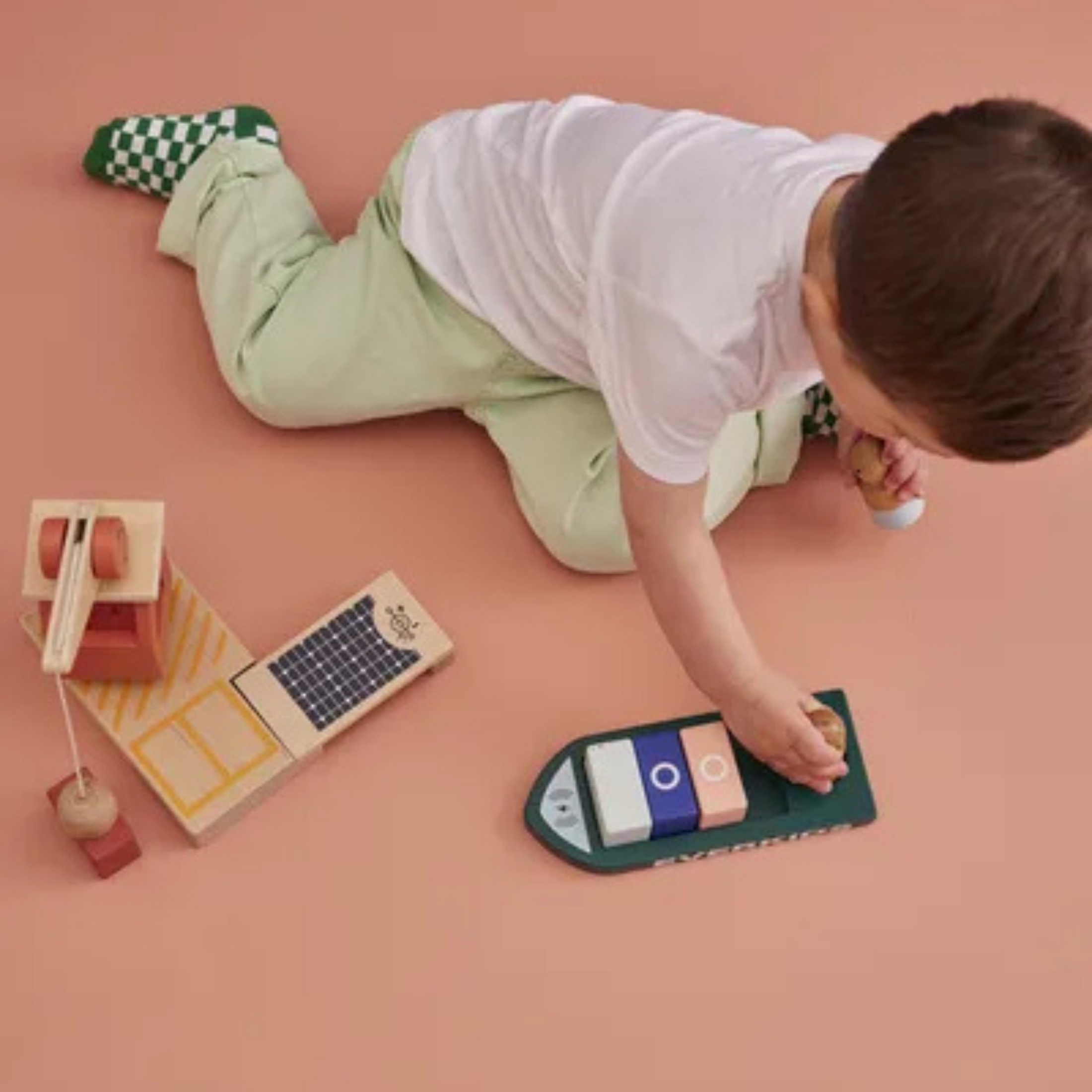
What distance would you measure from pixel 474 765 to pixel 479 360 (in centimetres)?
25

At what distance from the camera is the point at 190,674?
3.55 feet

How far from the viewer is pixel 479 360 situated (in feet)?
3.70

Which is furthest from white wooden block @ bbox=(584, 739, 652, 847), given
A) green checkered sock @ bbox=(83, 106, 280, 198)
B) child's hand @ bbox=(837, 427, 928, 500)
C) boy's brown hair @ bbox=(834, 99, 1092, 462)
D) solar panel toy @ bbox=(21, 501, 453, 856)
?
green checkered sock @ bbox=(83, 106, 280, 198)

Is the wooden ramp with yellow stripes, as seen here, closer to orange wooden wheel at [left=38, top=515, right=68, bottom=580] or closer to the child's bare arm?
orange wooden wheel at [left=38, top=515, right=68, bottom=580]

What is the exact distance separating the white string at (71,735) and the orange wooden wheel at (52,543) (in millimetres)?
61

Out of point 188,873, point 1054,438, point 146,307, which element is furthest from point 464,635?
point 1054,438

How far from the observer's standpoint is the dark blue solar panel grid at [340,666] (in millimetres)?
1081

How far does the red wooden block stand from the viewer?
1.03 metres

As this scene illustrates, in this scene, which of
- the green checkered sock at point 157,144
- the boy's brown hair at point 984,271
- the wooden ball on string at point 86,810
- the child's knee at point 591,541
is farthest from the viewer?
the green checkered sock at point 157,144

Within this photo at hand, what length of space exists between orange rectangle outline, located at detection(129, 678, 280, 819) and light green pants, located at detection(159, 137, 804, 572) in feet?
0.65

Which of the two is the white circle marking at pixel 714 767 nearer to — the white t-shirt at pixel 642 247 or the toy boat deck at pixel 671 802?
the toy boat deck at pixel 671 802

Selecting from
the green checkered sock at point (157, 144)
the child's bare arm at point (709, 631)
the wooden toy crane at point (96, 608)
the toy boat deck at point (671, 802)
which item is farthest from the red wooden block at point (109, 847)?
the green checkered sock at point (157, 144)

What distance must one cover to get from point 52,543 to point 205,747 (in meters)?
0.16

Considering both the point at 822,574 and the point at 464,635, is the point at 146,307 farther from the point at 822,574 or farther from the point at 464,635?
the point at 822,574
